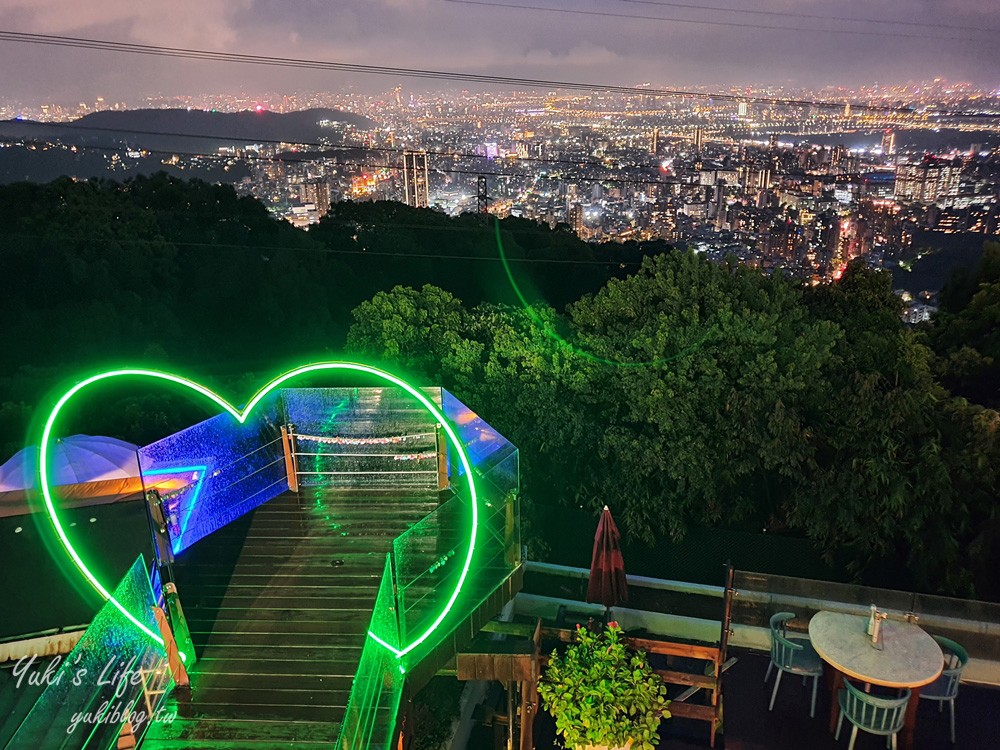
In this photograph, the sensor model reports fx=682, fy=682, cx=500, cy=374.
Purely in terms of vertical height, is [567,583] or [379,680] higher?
[379,680]

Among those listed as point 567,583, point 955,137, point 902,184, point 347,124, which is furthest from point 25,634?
point 955,137

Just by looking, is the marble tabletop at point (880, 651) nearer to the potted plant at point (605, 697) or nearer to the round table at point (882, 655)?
the round table at point (882, 655)

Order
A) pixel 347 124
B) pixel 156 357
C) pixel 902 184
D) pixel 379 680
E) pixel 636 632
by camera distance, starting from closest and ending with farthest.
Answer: pixel 379 680 < pixel 636 632 < pixel 156 357 < pixel 347 124 < pixel 902 184

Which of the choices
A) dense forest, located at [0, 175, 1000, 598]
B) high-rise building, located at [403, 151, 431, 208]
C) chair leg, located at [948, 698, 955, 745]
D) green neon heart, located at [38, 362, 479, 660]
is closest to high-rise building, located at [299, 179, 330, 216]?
high-rise building, located at [403, 151, 431, 208]

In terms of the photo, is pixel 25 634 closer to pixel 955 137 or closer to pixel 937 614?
pixel 937 614

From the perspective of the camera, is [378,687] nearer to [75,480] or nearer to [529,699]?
[529,699]

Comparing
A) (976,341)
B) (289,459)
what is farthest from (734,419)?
(976,341)

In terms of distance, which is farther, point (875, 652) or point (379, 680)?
point (875, 652)
